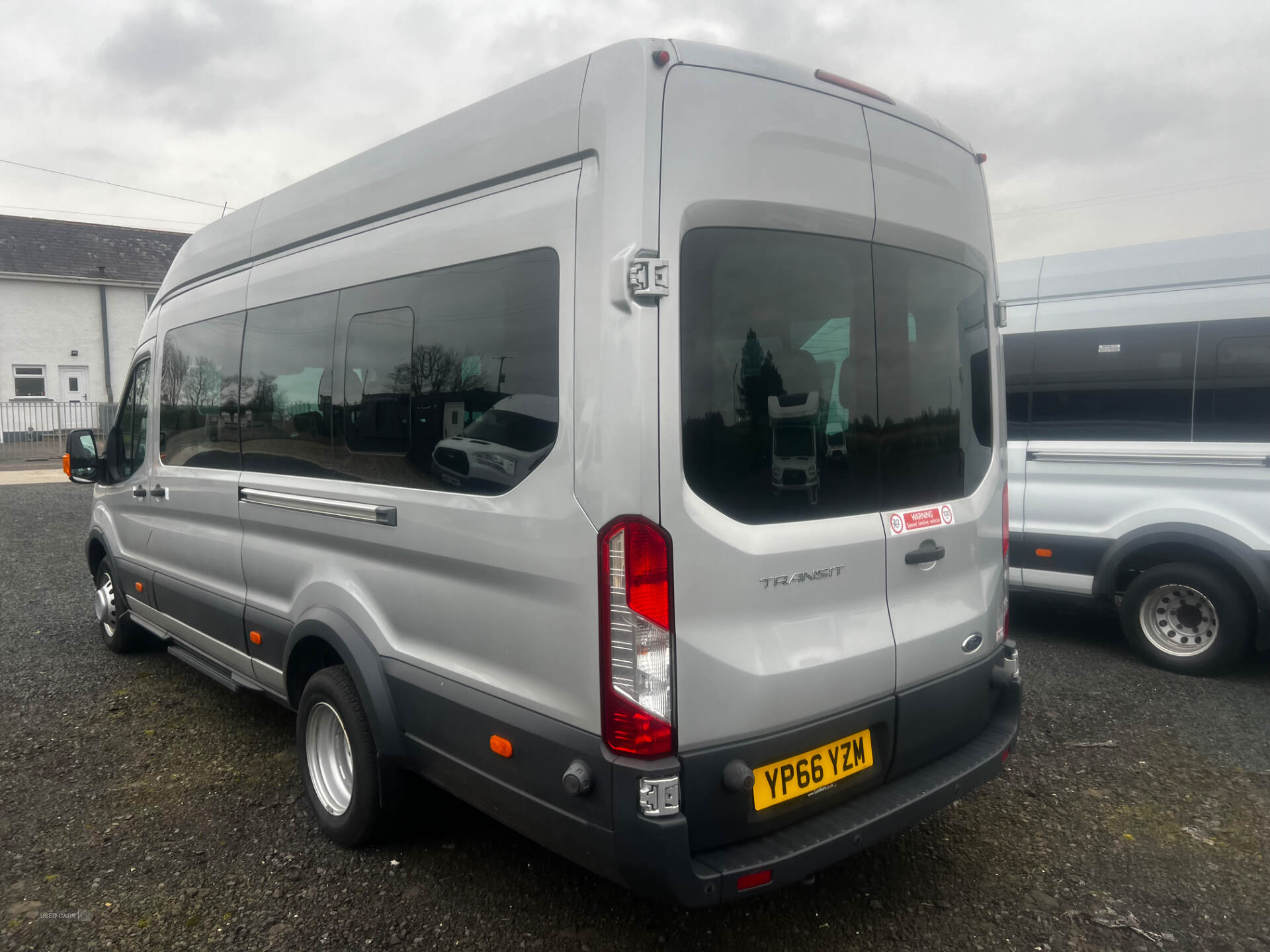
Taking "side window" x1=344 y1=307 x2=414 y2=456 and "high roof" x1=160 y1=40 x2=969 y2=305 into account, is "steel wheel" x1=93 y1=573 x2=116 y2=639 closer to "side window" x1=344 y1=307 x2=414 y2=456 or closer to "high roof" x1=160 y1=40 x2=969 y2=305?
"high roof" x1=160 y1=40 x2=969 y2=305

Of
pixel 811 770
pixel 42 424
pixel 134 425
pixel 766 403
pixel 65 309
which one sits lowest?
pixel 811 770

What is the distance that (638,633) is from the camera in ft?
7.00

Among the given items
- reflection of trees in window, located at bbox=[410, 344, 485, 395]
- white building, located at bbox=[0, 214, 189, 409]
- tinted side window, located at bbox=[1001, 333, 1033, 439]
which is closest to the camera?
reflection of trees in window, located at bbox=[410, 344, 485, 395]

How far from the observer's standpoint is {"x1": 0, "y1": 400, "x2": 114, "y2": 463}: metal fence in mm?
23016

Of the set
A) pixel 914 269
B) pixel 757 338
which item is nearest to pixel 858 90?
pixel 914 269

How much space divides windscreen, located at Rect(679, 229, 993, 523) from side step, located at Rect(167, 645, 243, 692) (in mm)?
2879

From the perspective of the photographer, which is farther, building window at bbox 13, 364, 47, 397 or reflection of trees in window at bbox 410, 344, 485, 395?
building window at bbox 13, 364, 47, 397

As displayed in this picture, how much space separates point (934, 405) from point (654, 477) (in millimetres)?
1217

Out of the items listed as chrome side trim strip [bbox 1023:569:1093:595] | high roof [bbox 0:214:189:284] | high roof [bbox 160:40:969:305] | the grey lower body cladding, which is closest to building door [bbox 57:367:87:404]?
high roof [bbox 0:214:189:284]

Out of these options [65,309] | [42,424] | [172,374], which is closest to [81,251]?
[65,309]

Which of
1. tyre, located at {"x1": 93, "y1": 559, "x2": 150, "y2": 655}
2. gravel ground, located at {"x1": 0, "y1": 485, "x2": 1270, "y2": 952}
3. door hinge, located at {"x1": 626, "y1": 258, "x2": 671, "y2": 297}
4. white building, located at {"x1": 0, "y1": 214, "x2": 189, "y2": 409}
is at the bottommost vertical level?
gravel ground, located at {"x1": 0, "y1": 485, "x2": 1270, "y2": 952}

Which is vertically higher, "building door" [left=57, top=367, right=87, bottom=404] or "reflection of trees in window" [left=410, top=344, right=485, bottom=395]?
"building door" [left=57, top=367, right=87, bottom=404]

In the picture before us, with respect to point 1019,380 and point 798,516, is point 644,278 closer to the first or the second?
point 798,516

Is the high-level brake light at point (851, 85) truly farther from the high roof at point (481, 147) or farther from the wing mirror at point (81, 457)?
the wing mirror at point (81, 457)
